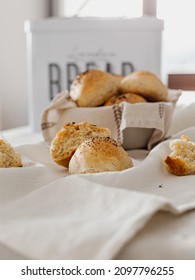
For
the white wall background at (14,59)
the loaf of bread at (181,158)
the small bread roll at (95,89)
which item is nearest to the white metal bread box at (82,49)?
the small bread roll at (95,89)

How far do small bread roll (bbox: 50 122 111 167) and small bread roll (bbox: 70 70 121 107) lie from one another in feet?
0.66

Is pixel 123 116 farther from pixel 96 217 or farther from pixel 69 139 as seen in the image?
pixel 96 217

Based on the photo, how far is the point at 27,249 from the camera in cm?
38

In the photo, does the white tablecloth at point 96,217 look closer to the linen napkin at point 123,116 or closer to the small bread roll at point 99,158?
the small bread roll at point 99,158

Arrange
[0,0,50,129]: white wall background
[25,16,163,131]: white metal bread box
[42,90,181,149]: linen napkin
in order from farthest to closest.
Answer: [0,0,50,129]: white wall background, [25,16,163,131]: white metal bread box, [42,90,181,149]: linen napkin

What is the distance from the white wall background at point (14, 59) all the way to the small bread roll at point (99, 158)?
5.26ft

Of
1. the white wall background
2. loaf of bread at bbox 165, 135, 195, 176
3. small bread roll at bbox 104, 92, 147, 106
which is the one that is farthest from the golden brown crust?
the white wall background

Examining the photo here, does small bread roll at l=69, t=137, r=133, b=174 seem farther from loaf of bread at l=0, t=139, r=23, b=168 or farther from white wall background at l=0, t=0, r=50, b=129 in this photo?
white wall background at l=0, t=0, r=50, b=129

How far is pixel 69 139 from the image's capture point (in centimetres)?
68

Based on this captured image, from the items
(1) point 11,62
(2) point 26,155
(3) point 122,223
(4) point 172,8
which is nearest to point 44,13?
(1) point 11,62

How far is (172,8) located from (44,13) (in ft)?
2.16

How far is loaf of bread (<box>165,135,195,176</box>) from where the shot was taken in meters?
0.59

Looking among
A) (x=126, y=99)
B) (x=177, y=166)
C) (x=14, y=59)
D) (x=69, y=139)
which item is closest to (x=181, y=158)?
(x=177, y=166)

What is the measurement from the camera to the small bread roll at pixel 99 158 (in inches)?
22.3
